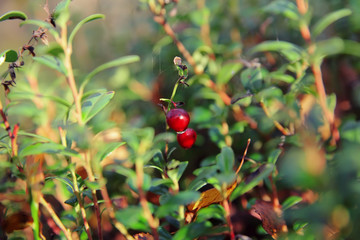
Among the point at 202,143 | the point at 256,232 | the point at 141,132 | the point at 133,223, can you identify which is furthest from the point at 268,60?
the point at 133,223

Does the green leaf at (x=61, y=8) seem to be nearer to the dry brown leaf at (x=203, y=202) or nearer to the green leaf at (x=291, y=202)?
the dry brown leaf at (x=203, y=202)

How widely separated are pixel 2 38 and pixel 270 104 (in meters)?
3.41

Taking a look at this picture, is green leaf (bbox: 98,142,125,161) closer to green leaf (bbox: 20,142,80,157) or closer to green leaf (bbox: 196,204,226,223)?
green leaf (bbox: 20,142,80,157)

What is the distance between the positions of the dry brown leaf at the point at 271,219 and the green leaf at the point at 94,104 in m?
0.45

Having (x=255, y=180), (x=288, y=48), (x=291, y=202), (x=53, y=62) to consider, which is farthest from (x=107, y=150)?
(x=288, y=48)

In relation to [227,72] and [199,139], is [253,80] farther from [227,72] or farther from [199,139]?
[199,139]

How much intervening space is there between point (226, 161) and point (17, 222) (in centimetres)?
56

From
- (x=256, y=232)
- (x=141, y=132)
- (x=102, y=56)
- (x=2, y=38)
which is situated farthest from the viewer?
(x=2, y=38)

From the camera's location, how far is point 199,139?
1.48 metres

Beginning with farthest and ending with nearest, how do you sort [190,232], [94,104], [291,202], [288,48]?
[288,48], [291,202], [94,104], [190,232]

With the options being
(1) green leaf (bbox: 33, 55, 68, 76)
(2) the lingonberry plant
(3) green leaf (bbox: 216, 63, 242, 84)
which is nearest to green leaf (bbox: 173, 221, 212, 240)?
(2) the lingonberry plant

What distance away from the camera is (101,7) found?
334 centimetres

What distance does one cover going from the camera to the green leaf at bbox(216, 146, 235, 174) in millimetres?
740

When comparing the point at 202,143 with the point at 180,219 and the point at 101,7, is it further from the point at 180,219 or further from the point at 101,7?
the point at 101,7
